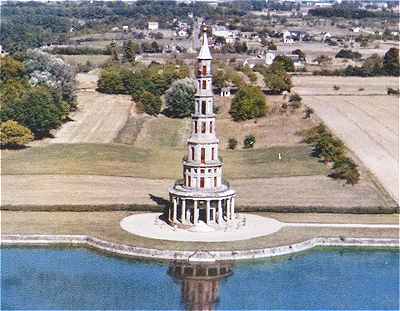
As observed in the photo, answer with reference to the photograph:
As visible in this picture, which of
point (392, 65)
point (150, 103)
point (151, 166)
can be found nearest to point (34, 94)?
point (150, 103)

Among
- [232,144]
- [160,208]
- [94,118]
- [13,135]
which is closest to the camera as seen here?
[160,208]

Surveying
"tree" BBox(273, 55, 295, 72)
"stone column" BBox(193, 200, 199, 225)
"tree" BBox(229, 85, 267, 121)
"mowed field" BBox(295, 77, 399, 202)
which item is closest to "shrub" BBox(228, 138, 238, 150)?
"mowed field" BBox(295, 77, 399, 202)

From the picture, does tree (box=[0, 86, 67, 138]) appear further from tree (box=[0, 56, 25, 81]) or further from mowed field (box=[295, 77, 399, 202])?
mowed field (box=[295, 77, 399, 202])

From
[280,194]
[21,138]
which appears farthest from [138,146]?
[280,194]

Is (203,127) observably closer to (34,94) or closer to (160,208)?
(160,208)

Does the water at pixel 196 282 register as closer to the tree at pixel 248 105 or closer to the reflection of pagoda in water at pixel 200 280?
the reflection of pagoda in water at pixel 200 280

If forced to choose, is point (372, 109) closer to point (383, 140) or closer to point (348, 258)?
point (383, 140)
